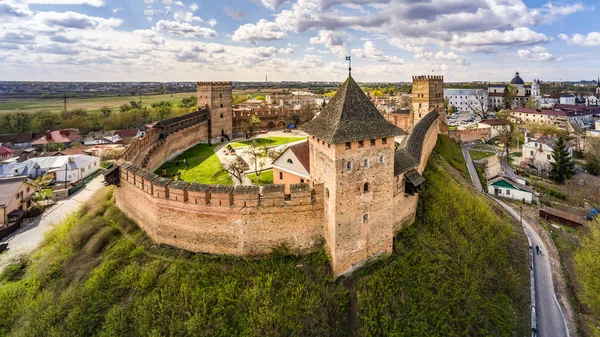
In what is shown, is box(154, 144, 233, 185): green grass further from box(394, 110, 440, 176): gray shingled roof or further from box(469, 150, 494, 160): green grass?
box(469, 150, 494, 160): green grass

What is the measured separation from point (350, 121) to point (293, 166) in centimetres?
744

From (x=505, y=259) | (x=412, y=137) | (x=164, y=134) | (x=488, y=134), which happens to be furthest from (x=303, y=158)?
(x=488, y=134)

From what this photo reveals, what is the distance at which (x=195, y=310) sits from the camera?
40.0 ft

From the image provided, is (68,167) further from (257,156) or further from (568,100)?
(568,100)

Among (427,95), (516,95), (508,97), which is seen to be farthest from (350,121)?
(516,95)

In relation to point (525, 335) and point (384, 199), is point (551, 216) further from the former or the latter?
point (384, 199)

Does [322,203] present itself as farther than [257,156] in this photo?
No

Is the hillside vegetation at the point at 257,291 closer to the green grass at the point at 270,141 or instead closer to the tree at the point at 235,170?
the tree at the point at 235,170

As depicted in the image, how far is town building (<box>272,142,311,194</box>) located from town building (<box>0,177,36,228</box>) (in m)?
20.6

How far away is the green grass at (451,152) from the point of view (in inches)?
1313

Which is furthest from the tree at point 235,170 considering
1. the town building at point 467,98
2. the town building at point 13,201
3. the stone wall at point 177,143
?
the town building at point 467,98

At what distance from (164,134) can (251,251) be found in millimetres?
19641

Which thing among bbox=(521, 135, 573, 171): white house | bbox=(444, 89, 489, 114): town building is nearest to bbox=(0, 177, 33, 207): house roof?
bbox=(521, 135, 573, 171): white house

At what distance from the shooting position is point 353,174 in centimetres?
1344
